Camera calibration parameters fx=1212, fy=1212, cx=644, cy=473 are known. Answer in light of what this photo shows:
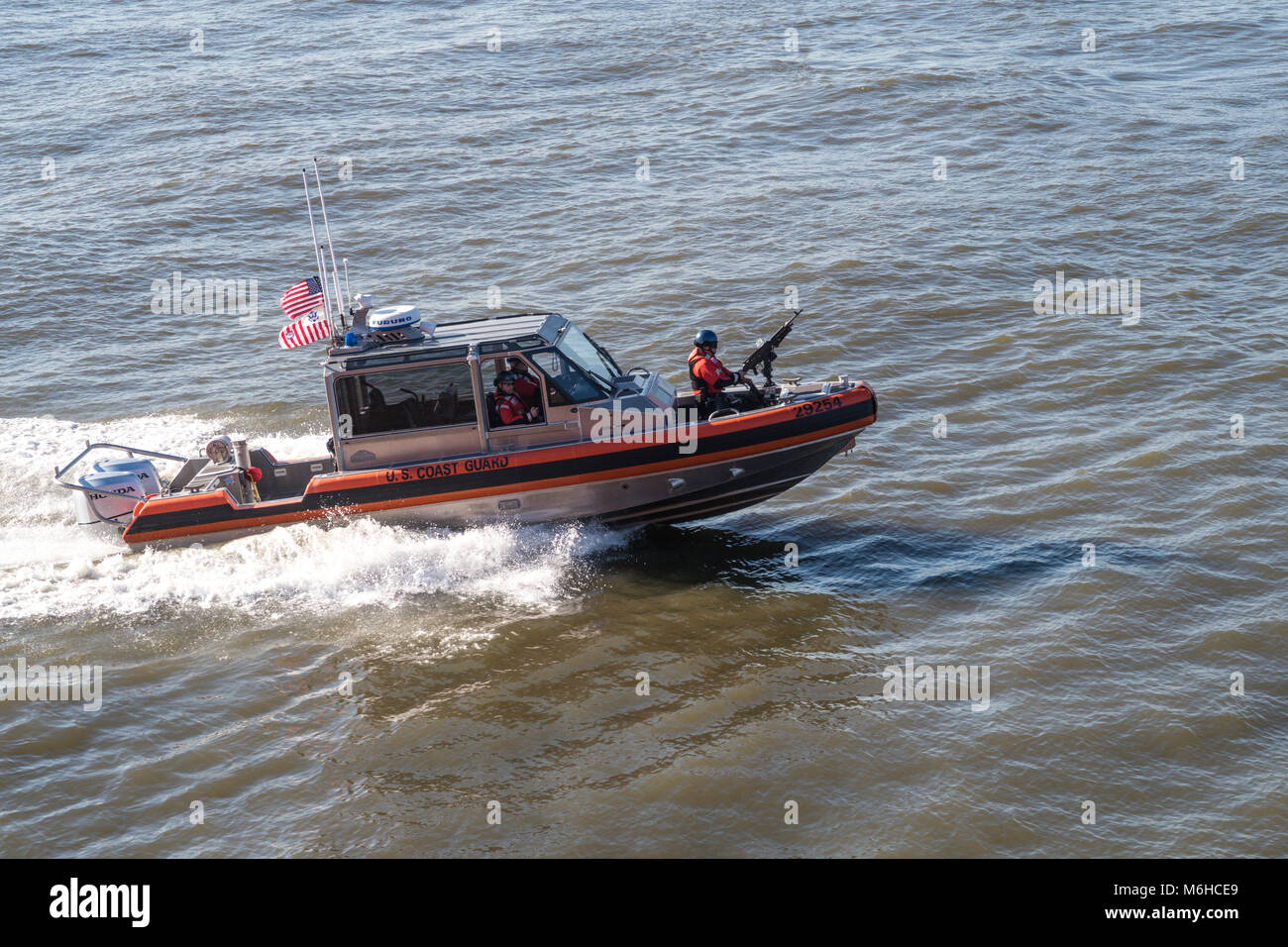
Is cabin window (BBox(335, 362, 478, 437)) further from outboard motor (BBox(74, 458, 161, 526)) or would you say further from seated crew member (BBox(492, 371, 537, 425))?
outboard motor (BBox(74, 458, 161, 526))

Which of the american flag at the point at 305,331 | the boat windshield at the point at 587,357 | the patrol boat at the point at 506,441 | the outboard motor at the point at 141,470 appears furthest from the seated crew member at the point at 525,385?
the outboard motor at the point at 141,470

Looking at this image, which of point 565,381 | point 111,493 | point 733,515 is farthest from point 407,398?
point 733,515

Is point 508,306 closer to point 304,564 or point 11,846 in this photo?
point 304,564

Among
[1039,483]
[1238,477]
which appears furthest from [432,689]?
[1238,477]

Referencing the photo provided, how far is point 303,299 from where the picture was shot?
11.8 meters

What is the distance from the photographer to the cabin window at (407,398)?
→ 1158 cm

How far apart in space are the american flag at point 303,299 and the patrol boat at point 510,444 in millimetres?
455

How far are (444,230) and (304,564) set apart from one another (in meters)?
11.4

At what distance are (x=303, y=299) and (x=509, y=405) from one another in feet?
7.45

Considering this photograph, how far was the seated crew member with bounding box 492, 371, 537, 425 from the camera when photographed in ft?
38.4

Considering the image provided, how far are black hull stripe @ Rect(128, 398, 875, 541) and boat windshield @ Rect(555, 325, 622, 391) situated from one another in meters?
0.84

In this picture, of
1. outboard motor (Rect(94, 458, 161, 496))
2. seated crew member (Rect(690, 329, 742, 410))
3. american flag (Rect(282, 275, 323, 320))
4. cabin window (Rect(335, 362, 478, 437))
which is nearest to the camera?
cabin window (Rect(335, 362, 478, 437))

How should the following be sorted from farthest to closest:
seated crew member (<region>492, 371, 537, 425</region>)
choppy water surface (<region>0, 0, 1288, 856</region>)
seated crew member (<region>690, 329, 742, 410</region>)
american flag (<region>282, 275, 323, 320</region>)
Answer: seated crew member (<region>690, 329, 742, 410</region>) → american flag (<region>282, 275, 323, 320</region>) → seated crew member (<region>492, 371, 537, 425</region>) → choppy water surface (<region>0, 0, 1288, 856</region>)

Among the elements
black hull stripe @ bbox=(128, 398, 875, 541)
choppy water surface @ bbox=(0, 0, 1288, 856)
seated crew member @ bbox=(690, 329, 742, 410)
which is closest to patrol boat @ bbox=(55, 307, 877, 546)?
black hull stripe @ bbox=(128, 398, 875, 541)
